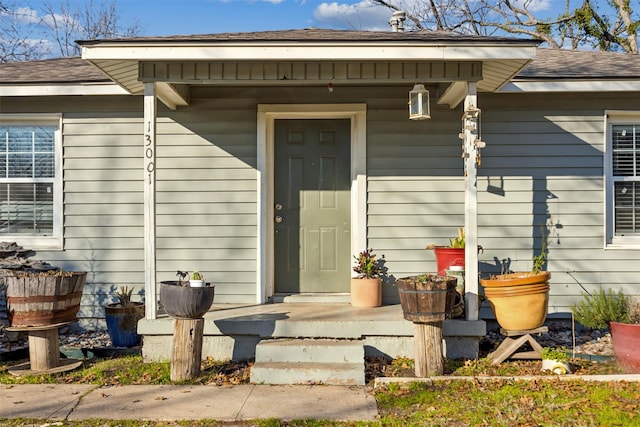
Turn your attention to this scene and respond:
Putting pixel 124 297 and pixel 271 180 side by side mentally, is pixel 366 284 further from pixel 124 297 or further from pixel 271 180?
pixel 124 297

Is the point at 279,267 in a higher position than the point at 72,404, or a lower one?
higher

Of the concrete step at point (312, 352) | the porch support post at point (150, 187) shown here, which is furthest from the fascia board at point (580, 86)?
the porch support post at point (150, 187)

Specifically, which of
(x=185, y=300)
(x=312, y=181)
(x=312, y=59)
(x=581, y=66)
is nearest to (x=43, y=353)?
(x=185, y=300)

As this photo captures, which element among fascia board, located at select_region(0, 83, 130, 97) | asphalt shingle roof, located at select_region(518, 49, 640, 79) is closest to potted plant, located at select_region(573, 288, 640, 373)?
asphalt shingle roof, located at select_region(518, 49, 640, 79)

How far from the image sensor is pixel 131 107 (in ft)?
21.5

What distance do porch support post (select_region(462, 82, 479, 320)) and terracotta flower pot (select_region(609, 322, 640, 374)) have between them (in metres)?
1.14

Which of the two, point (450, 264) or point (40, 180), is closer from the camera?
point (450, 264)

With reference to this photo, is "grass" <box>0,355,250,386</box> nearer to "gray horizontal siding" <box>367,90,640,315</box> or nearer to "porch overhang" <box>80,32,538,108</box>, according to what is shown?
"gray horizontal siding" <box>367,90,640,315</box>

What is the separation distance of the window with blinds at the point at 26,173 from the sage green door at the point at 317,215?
2.53 m

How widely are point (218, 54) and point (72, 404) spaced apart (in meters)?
2.90

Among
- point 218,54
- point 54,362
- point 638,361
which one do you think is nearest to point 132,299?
point 54,362

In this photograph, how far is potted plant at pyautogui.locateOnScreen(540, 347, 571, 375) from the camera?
4.81 metres

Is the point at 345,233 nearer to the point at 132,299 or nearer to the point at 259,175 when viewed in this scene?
the point at 259,175

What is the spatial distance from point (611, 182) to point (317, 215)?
319 cm
